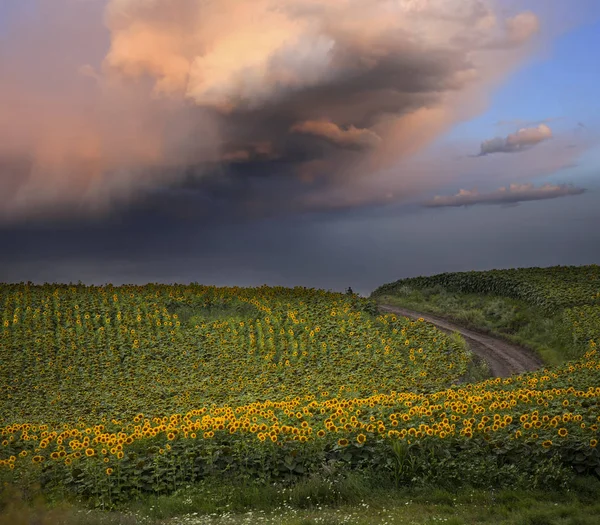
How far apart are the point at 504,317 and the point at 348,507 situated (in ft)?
78.3

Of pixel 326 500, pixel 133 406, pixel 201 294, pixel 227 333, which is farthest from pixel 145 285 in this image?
pixel 326 500

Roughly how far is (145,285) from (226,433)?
22.8 meters

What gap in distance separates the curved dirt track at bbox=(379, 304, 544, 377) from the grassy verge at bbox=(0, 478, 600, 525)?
14279 mm

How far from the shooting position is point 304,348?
23.0 metres

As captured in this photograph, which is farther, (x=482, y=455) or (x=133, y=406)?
(x=133, y=406)

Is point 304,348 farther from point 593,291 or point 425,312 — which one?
point 593,291

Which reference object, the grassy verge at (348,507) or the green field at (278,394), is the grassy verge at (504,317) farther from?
the grassy verge at (348,507)

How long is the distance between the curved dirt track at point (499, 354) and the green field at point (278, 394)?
41.4 inches

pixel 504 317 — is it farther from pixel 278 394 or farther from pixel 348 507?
pixel 348 507

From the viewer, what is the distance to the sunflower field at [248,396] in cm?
1014

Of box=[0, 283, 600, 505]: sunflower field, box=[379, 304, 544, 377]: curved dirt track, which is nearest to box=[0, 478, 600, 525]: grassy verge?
box=[0, 283, 600, 505]: sunflower field

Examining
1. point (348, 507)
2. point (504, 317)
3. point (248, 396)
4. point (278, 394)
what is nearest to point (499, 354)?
point (504, 317)

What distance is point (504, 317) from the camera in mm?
30719

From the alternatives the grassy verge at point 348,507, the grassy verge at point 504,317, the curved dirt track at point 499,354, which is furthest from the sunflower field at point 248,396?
the grassy verge at point 504,317
